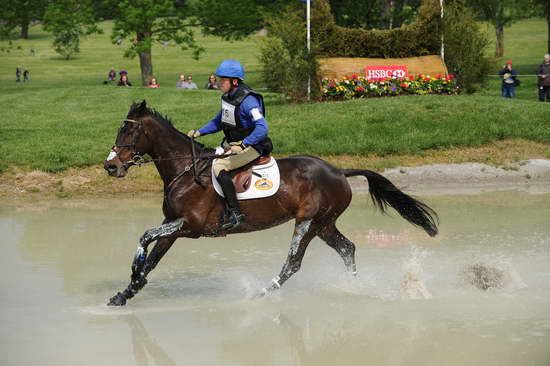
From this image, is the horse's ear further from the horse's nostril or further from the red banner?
the red banner

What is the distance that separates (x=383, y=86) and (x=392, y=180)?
6.44 m

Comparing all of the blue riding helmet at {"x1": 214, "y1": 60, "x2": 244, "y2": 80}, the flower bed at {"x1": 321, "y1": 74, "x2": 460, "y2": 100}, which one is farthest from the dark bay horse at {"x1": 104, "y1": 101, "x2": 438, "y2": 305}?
the flower bed at {"x1": 321, "y1": 74, "x2": 460, "y2": 100}

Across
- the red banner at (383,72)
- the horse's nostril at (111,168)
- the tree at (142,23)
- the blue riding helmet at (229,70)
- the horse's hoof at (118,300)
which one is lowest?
the horse's hoof at (118,300)

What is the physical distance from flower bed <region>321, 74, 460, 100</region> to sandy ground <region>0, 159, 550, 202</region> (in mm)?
5656

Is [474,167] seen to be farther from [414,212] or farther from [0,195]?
[0,195]

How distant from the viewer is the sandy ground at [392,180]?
17.3m

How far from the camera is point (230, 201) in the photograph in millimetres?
9812

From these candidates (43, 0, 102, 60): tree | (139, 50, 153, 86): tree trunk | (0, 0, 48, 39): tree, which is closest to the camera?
(43, 0, 102, 60): tree

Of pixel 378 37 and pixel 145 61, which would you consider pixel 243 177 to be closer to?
pixel 378 37

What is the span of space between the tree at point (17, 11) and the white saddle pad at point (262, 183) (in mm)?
30614

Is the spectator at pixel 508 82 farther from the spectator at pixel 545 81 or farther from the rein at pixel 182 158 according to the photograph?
the rein at pixel 182 158

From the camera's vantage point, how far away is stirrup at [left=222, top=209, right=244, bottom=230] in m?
9.89

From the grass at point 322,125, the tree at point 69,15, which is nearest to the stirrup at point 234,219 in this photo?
the grass at point 322,125

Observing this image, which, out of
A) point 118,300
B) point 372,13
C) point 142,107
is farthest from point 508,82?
point 118,300
